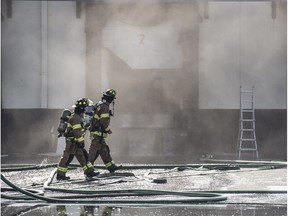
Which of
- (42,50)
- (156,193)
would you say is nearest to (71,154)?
(156,193)

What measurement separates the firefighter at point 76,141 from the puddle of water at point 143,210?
2.61m

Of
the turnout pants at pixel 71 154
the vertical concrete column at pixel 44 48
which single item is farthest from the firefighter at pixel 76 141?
the vertical concrete column at pixel 44 48

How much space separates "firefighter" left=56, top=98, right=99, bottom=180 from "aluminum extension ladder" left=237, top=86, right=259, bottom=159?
27.7 ft

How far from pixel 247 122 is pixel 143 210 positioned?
12277 millimetres

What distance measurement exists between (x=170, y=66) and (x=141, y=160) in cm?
369

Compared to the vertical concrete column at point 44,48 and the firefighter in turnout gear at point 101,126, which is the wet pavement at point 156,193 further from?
the vertical concrete column at point 44,48

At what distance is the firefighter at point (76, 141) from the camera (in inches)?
465

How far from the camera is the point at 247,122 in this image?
68.7 feet

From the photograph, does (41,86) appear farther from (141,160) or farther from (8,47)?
(141,160)

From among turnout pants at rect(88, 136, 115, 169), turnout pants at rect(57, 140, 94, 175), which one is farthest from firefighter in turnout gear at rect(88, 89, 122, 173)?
turnout pants at rect(57, 140, 94, 175)

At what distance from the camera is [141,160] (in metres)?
18.2

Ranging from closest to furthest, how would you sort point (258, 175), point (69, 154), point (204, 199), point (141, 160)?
point (204, 199)
point (69, 154)
point (258, 175)
point (141, 160)

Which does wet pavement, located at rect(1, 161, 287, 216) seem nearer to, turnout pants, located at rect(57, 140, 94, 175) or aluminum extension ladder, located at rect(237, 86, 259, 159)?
turnout pants, located at rect(57, 140, 94, 175)

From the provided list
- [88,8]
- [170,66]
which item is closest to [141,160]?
[170,66]
